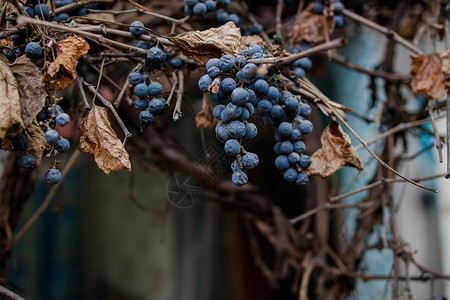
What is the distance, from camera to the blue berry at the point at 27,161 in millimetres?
572

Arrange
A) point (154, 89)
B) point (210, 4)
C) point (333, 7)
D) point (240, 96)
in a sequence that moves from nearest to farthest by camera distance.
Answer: point (240, 96)
point (154, 89)
point (210, 4)
point (333, 7)

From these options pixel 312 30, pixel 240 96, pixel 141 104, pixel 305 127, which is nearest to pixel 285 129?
pixel 305 127

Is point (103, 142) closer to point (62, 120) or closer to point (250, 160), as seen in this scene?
point (62, 120)

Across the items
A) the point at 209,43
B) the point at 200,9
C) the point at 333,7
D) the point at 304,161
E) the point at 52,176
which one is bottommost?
the point at 52,176

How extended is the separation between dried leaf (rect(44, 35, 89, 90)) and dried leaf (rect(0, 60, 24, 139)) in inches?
1.8

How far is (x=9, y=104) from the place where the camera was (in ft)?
1.77

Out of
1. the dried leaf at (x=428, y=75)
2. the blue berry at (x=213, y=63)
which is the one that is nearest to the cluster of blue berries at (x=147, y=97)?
the blue berry at (x=213, y=63)

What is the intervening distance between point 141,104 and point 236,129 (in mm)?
190

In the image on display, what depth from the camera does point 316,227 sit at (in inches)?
50.1

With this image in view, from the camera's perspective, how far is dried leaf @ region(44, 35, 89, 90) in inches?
22.4

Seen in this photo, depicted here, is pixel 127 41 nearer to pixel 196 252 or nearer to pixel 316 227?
pixel 316 227

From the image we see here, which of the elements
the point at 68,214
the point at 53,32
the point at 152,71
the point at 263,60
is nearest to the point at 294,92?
the point at 263,60

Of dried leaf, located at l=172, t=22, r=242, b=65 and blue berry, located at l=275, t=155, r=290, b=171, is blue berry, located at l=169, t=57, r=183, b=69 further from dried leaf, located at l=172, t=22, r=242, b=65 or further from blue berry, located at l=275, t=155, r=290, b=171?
blue berry, located at l=275, t=155, r=290, b=171

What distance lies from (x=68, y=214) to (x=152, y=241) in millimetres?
824
